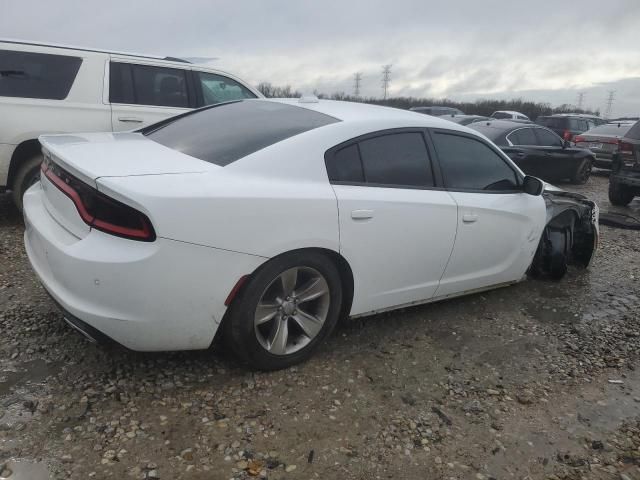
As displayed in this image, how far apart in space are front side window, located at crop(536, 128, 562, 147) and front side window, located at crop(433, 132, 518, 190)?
278 inches

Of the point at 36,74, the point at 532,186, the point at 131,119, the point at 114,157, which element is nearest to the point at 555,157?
the point at 532,186

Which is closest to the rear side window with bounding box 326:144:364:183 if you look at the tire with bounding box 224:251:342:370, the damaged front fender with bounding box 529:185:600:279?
the tire with bounding box 224:251:342:370

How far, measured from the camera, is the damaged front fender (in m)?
4.70

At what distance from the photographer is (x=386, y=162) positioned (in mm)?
3281

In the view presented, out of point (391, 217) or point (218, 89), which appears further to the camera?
point (218, 89)

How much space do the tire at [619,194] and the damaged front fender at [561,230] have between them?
4.24m

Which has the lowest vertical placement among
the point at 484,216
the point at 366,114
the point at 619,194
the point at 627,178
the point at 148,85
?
the point at 619,194

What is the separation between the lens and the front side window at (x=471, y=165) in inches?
143

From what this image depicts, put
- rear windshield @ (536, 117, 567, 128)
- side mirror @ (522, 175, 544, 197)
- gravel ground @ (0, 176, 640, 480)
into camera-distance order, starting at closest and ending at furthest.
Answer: gravel ground @ (0, 176, 640, 480) < side mirror @ (522, 175, 544, 197) < rear windshield @ (536, 117, 567, 128)

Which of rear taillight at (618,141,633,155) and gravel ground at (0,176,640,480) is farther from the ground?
rear taillight at (618,141,633,155)

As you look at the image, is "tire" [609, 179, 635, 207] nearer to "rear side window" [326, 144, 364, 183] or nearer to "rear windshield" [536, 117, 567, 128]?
"rear side window" [326, 144, 364, 183]

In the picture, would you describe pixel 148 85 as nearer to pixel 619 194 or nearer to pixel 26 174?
pixel 26 174

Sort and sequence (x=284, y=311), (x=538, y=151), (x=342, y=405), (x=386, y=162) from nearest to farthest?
(x=342, y=405), (x=284, y=311), (x=386, y=162), (x=538, y=151)

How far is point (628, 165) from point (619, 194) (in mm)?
808
